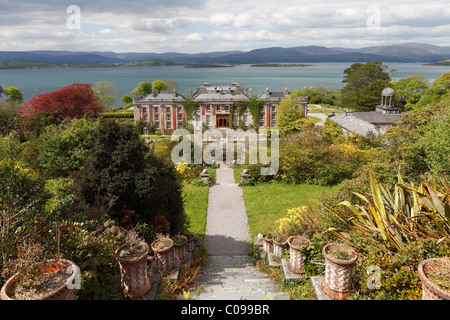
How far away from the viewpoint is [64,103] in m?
22.2

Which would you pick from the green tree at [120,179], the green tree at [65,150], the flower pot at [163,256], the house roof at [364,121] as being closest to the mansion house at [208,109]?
the house roof at [364,121]

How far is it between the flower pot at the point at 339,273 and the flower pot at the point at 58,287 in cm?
341

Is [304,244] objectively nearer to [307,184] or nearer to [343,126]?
[307,184]

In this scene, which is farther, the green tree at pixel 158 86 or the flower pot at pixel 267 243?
the green tree at pixel 158 86

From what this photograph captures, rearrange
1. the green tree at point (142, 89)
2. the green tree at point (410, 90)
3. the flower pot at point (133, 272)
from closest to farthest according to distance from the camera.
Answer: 1. the flower pot at point (133, 272)
2. the green tree at point (410, 90)
3. the green tree at point (142, 89)

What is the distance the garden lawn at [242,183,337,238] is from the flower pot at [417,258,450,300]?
23.5 feet

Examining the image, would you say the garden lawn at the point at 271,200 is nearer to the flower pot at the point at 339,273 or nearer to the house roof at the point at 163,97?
the flower pot at the point at 339,273

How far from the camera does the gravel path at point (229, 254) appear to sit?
5.14 m

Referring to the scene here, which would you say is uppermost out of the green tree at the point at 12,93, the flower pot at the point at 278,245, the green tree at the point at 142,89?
the green tree at the point at 142,89

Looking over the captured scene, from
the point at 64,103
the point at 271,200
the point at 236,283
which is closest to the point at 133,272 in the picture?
the point at 236,283

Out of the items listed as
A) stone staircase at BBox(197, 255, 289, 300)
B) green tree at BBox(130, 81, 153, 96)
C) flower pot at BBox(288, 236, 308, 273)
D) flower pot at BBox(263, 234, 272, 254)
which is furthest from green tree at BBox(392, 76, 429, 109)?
green tree at BBox(130, 81, 153, 96)

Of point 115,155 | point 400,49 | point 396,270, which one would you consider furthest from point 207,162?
point 400,49

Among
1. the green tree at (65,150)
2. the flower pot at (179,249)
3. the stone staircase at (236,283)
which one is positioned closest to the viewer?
the stone staircase at (236,283)
